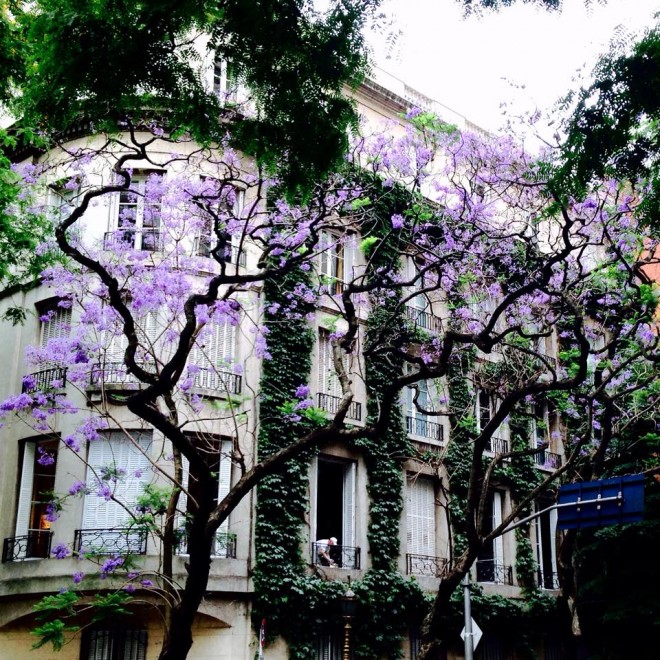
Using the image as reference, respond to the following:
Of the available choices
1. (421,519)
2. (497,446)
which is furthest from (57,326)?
(497,446)

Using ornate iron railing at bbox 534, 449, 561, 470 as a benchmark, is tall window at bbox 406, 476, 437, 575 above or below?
below

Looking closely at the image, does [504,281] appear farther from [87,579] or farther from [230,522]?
[87,579]

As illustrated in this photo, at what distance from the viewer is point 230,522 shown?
76.4 feet

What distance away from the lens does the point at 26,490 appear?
944 inches

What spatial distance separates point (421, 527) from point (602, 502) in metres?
11.0

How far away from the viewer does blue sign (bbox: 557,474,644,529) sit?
57.6 ft

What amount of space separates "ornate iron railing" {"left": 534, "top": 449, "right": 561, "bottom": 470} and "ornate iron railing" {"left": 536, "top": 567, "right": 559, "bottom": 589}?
11.4 feet

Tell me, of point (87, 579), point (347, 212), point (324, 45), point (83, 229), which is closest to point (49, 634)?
point (87, 579)

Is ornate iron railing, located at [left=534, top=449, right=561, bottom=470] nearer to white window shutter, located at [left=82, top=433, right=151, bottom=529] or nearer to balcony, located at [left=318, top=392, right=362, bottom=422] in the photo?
balcony, located at [left=318, top=392, right=362, bottom=422]

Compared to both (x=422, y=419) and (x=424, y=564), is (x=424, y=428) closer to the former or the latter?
(x=422, y=419)

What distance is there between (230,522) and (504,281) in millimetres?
8757

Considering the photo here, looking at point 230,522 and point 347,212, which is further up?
point 347,212

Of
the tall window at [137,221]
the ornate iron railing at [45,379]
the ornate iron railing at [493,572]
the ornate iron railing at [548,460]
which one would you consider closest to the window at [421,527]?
the ornate iron railing at [493,572]

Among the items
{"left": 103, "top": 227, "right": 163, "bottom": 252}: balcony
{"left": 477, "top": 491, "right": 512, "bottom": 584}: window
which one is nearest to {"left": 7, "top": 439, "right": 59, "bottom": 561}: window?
{"left": 103, "top": 227, "right": 163, "bottom": 252}: balcony
